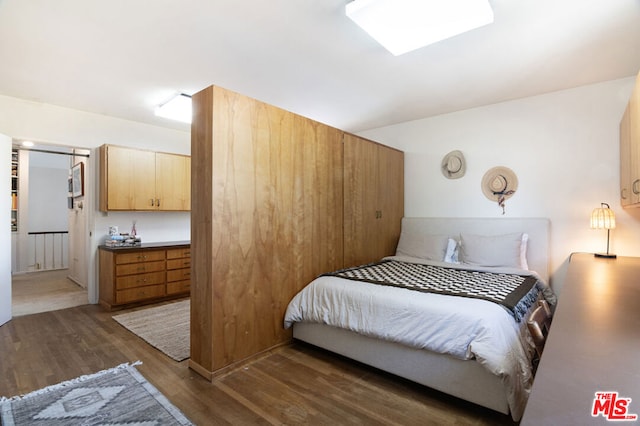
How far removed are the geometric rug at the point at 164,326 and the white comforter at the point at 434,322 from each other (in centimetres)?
114

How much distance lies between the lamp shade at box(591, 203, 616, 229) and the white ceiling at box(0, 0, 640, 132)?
51.9 inches

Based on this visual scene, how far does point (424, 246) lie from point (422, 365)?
2032 millimetres

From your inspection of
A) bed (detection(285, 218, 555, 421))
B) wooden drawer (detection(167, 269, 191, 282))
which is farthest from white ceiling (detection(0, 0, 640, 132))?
wooden drawer (detection(167, 269, 191, 282))

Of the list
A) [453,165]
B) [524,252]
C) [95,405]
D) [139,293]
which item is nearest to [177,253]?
[139,293]

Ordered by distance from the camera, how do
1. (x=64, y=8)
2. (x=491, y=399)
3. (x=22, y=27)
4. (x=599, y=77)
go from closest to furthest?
(x=491, y=399)
(x=64, y=8)
(x=22, y=27)
(x=599, y=77)

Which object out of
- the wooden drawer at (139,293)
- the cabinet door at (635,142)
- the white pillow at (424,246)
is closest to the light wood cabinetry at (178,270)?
the wooden drawer at (139,293)

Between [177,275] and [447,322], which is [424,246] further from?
[177,275]

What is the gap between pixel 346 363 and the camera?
103 inches

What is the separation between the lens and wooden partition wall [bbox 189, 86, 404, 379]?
2.40 meters

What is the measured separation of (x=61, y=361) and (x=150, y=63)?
2608 millimetres

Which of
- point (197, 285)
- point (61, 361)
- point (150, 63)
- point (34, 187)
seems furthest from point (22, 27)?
point (34, 187)

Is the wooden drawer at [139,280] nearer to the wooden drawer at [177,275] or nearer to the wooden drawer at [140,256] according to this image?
the wooden drawer at [177,275]

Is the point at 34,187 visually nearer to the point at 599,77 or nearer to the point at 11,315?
the point at 11,315

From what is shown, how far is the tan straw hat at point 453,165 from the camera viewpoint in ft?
13.7
